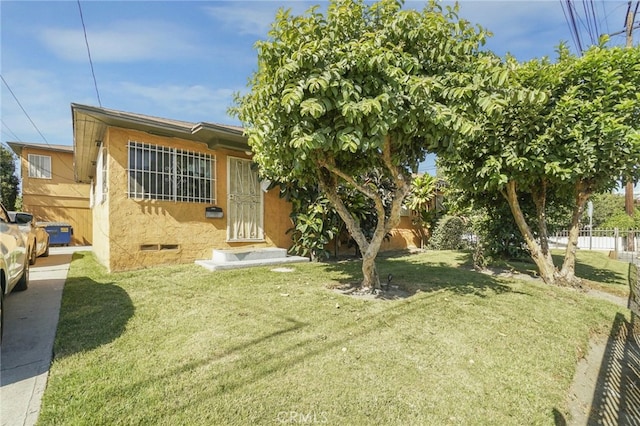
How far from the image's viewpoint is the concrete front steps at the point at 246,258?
7.24 metres

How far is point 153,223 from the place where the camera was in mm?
7180

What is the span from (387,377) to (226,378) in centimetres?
142

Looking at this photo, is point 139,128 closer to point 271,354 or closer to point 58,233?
point 271,354

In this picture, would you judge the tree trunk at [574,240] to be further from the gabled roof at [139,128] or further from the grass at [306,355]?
the gabled roof at [139,128]

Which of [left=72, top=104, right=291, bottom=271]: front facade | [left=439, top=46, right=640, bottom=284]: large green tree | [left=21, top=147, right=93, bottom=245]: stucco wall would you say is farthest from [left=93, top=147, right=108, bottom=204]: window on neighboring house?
[left=21, top=147, right=93, bottom=245]: stucco wall

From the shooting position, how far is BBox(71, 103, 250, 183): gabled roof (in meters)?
6.36

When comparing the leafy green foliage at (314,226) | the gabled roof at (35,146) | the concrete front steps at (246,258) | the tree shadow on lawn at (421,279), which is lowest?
the tree shadow on lawn at (421,279)

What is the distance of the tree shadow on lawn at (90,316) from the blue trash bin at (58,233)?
10218mm

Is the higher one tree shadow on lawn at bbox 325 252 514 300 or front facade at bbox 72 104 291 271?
front facade at bbox 72 104 291 271

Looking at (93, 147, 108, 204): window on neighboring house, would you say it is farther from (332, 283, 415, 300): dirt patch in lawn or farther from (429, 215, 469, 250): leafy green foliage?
(429, 215, 469, 250): leafy green foliage

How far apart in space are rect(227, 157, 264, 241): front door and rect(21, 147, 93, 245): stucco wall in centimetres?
1275

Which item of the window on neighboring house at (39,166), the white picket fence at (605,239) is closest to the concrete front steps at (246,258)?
the white picket fence at (605,239)

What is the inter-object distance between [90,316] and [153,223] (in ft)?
11.2

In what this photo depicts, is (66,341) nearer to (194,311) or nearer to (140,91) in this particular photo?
(194,311)
